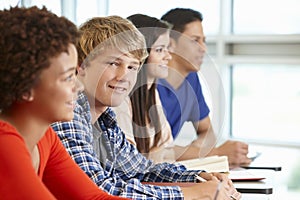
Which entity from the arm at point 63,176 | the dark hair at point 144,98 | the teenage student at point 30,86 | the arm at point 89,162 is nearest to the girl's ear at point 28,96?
the teenage student at point 30,86

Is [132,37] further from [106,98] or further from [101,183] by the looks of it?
[101,183]

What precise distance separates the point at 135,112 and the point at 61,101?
Answer: 3.87ft

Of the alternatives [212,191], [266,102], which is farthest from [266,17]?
[212,191]

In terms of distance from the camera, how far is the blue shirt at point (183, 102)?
9.54 feet

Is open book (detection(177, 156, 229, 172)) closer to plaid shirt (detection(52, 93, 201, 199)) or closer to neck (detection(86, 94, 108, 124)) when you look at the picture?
plaid shirt (detection(52, 93, 201, 199))

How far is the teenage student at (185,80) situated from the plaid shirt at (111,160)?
32.7 inches

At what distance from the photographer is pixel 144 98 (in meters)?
2.37

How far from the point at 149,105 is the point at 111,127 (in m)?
0.52

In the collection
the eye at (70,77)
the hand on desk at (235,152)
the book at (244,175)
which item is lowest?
the hand on desk at (235,152)

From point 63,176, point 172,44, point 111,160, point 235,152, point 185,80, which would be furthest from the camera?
point 185,80

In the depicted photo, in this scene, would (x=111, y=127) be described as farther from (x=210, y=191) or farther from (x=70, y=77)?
(x=70, y=77)

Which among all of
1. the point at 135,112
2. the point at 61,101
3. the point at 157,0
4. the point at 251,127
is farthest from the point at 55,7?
the point at 61,101

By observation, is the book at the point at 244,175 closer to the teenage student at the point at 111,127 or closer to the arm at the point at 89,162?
the teenage student at the point at 111,127

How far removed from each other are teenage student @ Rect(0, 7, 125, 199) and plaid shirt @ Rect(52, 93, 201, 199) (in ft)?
1.17
